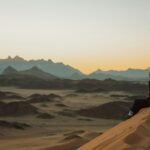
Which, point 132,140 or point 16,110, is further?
point 16,110

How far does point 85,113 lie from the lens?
38.8 m

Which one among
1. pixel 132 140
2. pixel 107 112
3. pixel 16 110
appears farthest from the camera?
pixel 107 112

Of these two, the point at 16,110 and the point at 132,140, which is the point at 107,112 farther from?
the point at 132,140

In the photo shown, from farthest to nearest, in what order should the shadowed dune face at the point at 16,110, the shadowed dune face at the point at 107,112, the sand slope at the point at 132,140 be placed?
the shadowed dune face at the point at 107,112 < the shadowed dune face at the point at 16,110 < the sand slope at the point at 132,140

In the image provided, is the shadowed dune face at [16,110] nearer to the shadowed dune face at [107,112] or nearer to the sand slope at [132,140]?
the shadowed dune face at [107,112]

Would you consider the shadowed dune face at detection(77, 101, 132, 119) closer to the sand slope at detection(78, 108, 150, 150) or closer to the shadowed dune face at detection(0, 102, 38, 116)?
the shadowed dune face at detection(0, 102, 38, 116)

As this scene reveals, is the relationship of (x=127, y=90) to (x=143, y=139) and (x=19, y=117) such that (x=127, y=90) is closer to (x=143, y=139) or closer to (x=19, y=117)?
(x=19, y=117)

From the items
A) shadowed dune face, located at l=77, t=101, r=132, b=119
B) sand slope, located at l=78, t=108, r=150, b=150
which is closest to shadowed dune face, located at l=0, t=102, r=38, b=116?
shadowed dune face, located at l=77, t=101, r=132, b=119

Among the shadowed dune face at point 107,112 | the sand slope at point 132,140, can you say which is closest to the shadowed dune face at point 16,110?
the shadowed dune face at point 107,112

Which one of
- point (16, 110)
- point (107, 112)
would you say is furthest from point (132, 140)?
point (107, 112)

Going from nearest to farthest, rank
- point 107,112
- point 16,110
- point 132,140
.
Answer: point 132,140
point 16,110
point 107,112

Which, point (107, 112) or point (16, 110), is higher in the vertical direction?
point (16, 110)

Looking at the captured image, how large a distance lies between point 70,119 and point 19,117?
429 cm

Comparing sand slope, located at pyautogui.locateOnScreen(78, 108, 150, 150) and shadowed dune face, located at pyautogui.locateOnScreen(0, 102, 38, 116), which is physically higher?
sand slope, located at pyautogui.locateOnScreen(78, 108, 150, 150)
